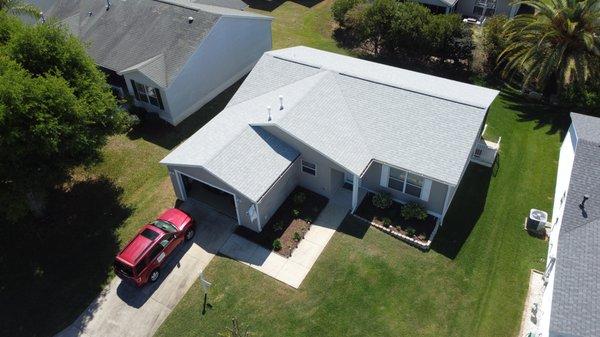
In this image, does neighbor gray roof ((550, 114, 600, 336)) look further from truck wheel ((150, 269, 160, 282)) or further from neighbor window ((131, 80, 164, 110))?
neighbor window ((131, 80, 164, 110))

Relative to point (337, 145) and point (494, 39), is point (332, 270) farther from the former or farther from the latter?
point (494, 39)

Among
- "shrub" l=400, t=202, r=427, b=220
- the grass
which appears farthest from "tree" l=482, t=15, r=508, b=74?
"shrub" l=400, t=202, r=427, b=220

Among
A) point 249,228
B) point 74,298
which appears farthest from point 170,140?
point 74,298

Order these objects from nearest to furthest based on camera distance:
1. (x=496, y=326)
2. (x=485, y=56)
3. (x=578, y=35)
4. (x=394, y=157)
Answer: (x=496, y=326), (x=394, y=157), (x=578, y=35), (x=485, y=56)

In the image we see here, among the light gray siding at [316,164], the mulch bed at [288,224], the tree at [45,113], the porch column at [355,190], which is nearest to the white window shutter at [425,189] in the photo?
the porch column at [355,190]

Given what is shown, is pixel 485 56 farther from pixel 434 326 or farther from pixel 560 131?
pixel 434 326
